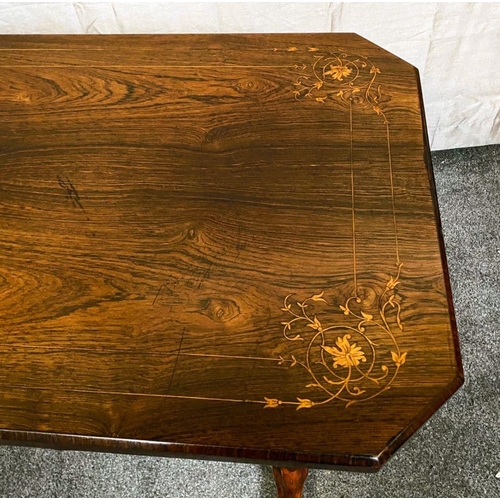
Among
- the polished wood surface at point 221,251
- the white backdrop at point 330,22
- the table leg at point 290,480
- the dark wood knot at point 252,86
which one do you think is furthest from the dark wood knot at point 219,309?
the white backdrop at point 330,22

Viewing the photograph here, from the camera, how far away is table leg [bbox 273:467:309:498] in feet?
2.33

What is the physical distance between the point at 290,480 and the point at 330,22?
825 mm

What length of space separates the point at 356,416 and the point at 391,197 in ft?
0.94

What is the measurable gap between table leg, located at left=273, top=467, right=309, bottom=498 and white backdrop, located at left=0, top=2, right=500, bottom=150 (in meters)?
0.81

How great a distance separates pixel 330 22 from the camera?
3.65 ft

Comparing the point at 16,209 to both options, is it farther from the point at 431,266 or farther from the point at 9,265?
the point at 431,266

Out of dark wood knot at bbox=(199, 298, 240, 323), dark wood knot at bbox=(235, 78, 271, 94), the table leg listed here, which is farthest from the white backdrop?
the table leg

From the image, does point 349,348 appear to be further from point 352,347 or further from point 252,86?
point 252,86

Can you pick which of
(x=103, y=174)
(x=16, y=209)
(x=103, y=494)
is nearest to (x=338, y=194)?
(x=103, y=174)

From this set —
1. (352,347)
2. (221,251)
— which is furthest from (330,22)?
(352,347)

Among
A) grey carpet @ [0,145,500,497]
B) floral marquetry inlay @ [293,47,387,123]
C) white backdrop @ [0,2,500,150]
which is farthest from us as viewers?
white backdrop @ [0,2,500,150]

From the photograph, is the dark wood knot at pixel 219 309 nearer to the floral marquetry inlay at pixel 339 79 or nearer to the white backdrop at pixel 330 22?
the floral marquetry inlay at pixel 339 79

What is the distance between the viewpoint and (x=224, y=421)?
0.58 metres

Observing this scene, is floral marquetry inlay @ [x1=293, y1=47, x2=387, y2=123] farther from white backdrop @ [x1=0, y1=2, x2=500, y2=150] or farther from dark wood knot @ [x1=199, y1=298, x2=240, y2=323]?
dark wood knot @ [x1=199, y1=298, x2=240, y2=323]
